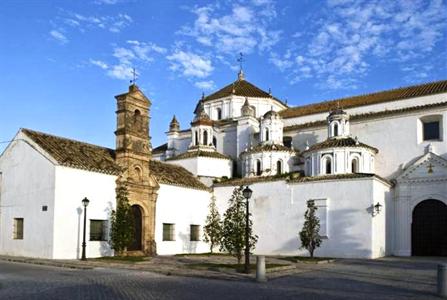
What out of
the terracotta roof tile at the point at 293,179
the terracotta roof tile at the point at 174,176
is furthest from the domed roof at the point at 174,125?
the terracotta roof tile at the point at 293,179

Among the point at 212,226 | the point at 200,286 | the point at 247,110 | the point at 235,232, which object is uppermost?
the point at 247,110

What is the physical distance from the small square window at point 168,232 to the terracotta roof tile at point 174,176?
2.81m

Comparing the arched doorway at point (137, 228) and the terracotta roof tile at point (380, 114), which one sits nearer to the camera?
the arched doorway at point (137, 228)

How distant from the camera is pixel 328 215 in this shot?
31281mm

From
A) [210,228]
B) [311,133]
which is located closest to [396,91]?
[311,133]

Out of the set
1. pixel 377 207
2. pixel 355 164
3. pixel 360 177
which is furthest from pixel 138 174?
pixel 377 207

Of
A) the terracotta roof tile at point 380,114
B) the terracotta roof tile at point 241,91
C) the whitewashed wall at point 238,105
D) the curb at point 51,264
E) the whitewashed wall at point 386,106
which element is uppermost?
the terracotta roof tile at point 241,91

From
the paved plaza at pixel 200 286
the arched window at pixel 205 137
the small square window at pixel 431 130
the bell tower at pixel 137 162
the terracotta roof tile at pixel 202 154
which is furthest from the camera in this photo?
the arched window at pixel 205 137

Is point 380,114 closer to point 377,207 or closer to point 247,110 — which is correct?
point 377,207

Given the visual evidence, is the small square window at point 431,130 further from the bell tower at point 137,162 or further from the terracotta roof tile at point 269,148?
the bell tower at point 137,162

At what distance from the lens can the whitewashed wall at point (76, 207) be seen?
24.8m

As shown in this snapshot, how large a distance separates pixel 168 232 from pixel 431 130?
64.2 ft

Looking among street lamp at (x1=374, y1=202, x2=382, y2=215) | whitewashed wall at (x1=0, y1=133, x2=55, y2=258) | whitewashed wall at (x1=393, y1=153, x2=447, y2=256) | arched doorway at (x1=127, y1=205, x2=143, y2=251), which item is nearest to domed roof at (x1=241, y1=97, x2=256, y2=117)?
whitewashed wall at (x1=393, y1=153, x2=447, y2=256)

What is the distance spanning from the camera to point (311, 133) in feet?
129
